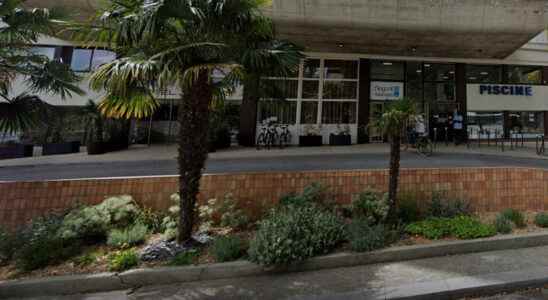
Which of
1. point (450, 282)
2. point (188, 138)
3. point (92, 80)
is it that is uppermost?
point (92, 80)

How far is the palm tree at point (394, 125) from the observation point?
367 centimetres

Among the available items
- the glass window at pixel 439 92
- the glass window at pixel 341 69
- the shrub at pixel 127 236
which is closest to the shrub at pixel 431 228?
the shrub at pixel 127 236

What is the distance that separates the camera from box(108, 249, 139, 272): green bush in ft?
9.61

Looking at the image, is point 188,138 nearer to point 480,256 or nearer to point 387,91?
point 480,256

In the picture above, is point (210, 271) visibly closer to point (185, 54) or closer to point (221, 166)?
point (185, 54)

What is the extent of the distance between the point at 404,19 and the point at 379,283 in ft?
37.3

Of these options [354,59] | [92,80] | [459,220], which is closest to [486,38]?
[354,59]

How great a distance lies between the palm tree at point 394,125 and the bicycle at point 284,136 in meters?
9.23


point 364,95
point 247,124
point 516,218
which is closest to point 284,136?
point 247,124

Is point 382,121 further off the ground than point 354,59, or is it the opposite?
point 354,59

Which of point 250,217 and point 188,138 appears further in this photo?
point 250,217

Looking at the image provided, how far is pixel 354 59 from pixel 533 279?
13.7 meters

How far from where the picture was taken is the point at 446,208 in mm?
4309

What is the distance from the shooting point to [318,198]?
424 cm
